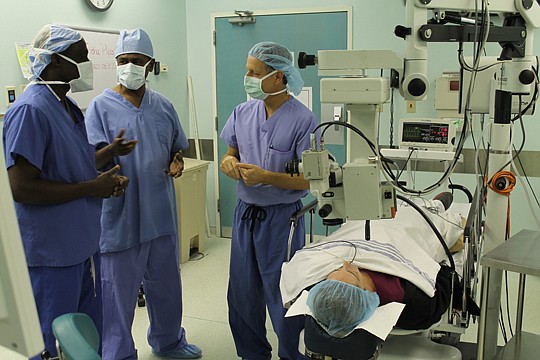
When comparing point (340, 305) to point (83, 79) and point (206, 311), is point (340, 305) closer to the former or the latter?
point (83, 79)

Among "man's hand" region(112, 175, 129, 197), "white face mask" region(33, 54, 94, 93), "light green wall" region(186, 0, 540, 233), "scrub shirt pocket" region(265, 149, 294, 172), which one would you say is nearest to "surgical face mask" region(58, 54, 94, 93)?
"white face mask" region(33, 54, 94, 93)

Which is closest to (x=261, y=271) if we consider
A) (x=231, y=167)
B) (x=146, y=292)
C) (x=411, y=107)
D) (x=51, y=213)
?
(x=231, y=167)

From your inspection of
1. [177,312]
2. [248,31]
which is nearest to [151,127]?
[177,312]

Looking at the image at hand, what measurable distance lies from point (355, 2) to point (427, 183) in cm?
144

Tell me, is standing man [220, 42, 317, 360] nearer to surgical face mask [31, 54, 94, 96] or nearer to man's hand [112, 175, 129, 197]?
man's hand [112, 175, 129, 197]

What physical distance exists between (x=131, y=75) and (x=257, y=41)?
6.80ft

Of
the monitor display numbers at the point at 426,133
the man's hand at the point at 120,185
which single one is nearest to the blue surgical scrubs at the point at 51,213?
the man's hand at the point at 120,185

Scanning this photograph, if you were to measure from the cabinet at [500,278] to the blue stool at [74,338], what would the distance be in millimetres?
1114

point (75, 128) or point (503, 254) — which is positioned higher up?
point (75, 128)

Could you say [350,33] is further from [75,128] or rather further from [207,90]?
[75,128]

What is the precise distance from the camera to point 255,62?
7.96 ft

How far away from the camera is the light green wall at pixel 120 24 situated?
9.58 ft

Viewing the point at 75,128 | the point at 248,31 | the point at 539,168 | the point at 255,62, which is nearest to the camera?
the point at 75,128

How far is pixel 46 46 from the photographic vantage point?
6.38ft
